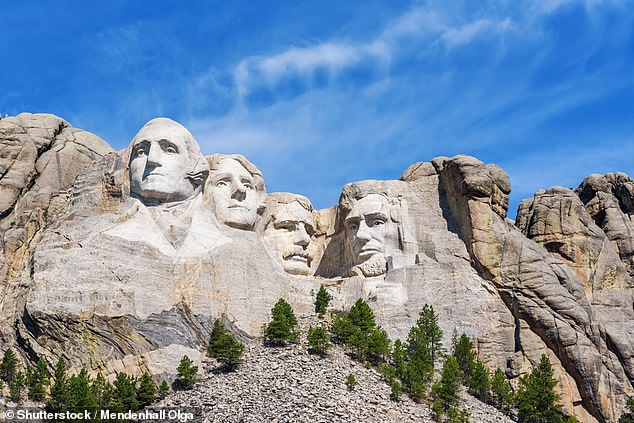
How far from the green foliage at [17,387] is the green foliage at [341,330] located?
10.9 metres

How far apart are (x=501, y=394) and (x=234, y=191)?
12346mm

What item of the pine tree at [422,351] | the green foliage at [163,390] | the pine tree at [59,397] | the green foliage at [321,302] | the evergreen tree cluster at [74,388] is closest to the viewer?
the evergreen tree cluster at [74,388]

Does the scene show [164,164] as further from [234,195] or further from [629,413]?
[629,413]

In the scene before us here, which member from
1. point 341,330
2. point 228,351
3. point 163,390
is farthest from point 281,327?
point 163,390

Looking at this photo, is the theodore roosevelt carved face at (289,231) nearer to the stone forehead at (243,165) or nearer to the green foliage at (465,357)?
the stone forehead at (243,165)

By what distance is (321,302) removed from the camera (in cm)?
5316

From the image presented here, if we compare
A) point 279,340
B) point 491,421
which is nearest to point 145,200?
point 279,340

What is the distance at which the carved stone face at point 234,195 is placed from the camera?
54.2 meters

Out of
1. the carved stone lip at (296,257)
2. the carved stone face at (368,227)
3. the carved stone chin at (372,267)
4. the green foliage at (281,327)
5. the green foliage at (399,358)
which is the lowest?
the green foliage at (399,358)

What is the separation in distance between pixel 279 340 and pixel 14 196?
1126 centimetres

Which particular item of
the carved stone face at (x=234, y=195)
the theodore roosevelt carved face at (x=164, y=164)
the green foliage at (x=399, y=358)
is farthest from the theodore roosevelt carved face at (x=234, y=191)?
the green foliage at (x=399, y=358)

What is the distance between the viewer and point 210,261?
169 ft

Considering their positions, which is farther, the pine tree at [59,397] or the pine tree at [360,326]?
the pine tree at [360,326]

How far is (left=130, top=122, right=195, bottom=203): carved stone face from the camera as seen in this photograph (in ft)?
172
